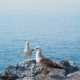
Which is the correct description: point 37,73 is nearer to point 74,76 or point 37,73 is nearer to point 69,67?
point 69,67

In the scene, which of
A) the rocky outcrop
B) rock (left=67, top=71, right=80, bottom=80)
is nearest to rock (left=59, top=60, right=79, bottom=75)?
the rocky outcrop

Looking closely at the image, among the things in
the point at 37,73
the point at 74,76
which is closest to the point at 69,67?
the point at 37,73

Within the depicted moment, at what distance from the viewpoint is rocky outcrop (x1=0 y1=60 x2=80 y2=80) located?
693 inches

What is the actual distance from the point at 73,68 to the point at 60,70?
1.04 m

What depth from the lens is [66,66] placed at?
62.6ft

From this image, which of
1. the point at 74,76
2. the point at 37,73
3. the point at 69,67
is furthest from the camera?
the point at 69,67

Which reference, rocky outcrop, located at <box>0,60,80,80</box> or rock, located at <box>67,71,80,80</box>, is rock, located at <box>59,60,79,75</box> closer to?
rocky outcrop, located at <box>0,60,80,80</box>

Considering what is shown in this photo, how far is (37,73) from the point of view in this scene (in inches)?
723

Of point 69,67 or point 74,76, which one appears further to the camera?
point 69,67

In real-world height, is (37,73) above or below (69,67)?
below

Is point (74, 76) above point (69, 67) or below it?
below

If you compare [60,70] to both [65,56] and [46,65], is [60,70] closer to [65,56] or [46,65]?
[46,65]

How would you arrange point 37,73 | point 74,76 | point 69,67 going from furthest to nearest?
point 69,67 → point 37,73 → point 74,76

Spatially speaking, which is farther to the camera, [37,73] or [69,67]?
[69,67]
